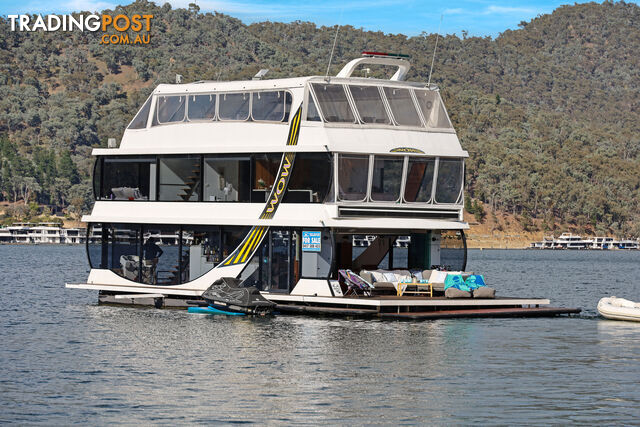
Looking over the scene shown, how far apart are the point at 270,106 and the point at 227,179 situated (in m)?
2.45

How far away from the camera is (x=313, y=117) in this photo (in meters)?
29.8

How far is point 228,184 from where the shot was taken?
3127 cm

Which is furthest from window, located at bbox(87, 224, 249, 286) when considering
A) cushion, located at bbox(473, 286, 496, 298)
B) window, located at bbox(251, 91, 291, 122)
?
cushion, located at bbox(473, 286, 496, 298)

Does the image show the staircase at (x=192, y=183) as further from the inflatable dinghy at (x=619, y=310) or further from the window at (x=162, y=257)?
the inflatable dinghy at (x=619, y=310)

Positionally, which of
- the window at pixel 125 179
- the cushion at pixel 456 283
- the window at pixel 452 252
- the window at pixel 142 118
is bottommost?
the cushion at pixel 456 283

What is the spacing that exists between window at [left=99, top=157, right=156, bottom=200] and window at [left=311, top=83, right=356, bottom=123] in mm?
6100

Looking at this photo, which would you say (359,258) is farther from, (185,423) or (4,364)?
(185,423)

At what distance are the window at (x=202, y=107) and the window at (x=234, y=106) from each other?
0.95 feet

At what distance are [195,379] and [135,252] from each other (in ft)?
38.4

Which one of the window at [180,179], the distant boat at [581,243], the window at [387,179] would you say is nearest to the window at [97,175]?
the window at [180,179]

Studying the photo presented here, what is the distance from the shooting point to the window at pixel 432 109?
3133 centimetres

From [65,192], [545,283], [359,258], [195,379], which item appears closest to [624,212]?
[65,192]

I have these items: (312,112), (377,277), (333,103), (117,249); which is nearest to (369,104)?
(333,103)

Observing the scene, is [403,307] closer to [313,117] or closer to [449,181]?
[449,181]
